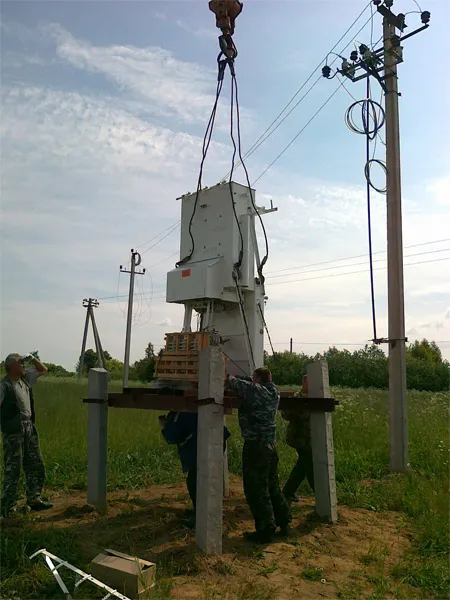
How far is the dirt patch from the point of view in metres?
4.61

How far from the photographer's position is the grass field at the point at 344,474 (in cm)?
491

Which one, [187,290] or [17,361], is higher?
[187,290]

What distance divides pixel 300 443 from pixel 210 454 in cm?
232

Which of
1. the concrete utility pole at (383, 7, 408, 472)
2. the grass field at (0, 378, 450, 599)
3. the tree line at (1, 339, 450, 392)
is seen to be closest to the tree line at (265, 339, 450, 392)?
the tree line at (1, 339, 450, 392)

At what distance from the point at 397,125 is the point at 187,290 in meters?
5.39

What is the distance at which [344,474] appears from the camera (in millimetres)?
8781

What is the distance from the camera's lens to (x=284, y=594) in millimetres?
4484

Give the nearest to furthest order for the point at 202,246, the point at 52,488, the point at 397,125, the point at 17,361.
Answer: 1. the point at 17,361
2. the point at 202,246
3. the point at 52,488
4. the point at 397,125

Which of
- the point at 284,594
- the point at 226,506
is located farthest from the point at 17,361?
the point at 284,594

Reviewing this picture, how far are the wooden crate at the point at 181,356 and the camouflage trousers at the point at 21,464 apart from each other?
6.38ft

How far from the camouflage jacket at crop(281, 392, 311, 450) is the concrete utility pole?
8.06 feet

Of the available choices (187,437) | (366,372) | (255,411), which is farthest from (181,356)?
→ (366,372)

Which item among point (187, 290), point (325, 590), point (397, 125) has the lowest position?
point (325, 590)

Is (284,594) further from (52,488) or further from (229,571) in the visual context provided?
(52,488)
